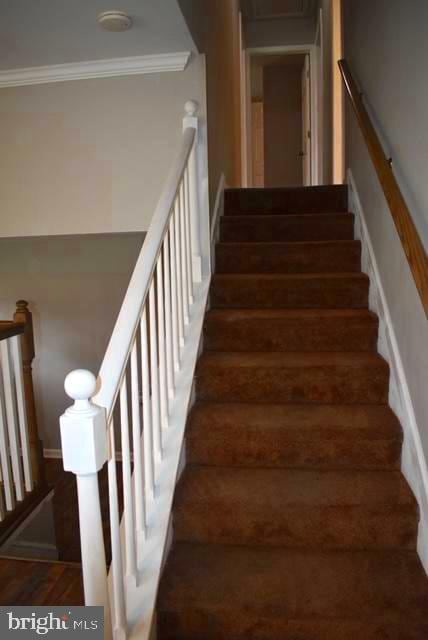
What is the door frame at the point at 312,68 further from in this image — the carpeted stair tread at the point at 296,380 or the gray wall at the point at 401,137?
the carpeted stair tread at the point at 296,380

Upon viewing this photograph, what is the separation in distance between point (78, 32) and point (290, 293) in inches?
61.4

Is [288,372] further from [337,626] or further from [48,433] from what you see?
[48,433]

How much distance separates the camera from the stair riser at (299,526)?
5.08 feet

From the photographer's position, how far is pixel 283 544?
62.4 inches

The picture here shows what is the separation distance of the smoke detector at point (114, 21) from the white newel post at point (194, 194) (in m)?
0.40

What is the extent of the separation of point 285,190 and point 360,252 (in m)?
0.88

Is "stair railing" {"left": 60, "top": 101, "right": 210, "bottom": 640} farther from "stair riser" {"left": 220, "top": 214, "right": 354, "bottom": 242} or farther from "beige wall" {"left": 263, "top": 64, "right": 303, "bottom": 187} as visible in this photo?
"beige wall" {"left": 263, "top": 64, "right": 303, "bottom": 187}

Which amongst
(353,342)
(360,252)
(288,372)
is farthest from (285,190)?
(288,372)

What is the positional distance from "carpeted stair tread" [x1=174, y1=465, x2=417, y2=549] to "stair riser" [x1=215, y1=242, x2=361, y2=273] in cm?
136

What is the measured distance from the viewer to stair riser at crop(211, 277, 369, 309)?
2455 millimetres

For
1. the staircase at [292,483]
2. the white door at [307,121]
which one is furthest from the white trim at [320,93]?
the staircase at [292,483]

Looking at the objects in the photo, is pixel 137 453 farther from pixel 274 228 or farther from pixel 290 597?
pixel 274 228

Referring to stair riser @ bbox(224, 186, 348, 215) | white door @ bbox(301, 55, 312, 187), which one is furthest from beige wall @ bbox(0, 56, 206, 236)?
white door @ bbox(301, 55, 312, 187)

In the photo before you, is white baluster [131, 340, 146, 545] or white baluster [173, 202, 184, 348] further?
white baluster [173, 202, 184, 348]
